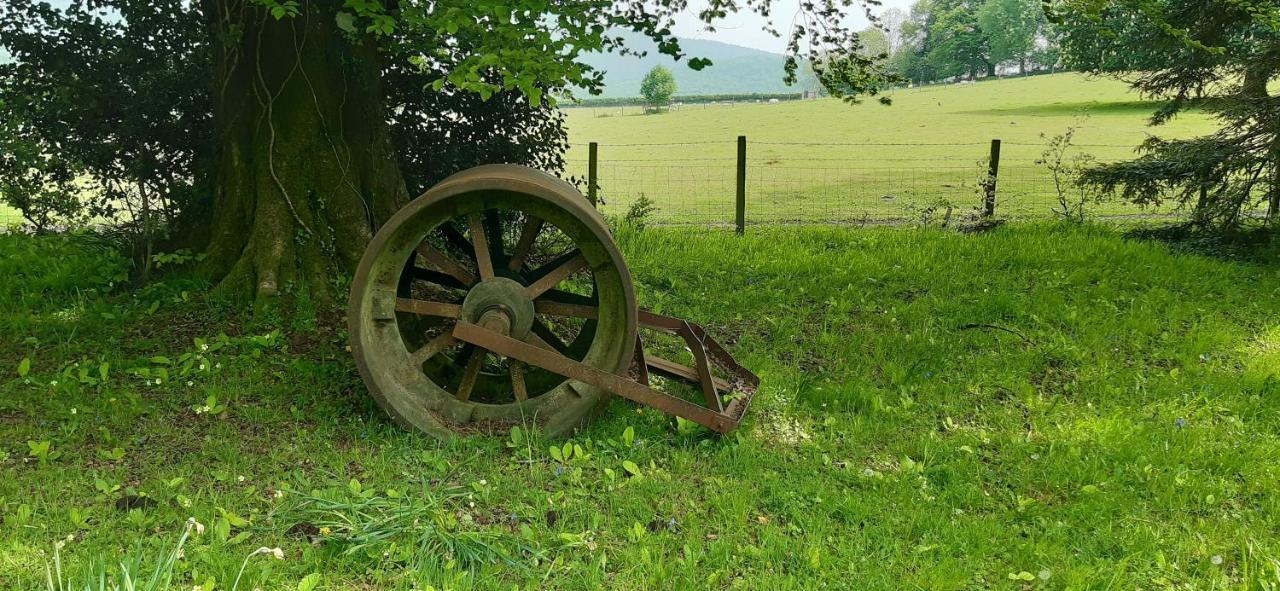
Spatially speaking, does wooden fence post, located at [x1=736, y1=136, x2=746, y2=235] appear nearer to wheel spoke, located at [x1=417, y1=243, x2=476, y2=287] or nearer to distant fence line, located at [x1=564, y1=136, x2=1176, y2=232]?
distant fence line, located at [x1=564, y1=136, x2=1176, y2=232]

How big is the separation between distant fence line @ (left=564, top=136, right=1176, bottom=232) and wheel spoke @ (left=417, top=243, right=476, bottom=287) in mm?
3925

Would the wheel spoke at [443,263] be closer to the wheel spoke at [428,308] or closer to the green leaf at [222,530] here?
the wheel spoke at [428,308]

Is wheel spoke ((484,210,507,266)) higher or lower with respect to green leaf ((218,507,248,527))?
higher

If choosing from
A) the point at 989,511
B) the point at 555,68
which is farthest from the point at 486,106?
the point at 989,511

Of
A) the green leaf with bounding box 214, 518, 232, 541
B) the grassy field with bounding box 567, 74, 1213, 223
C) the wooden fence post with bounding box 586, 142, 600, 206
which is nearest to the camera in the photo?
the green leaf with bounding box 214, 518, 232, 541

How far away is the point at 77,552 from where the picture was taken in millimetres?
3338

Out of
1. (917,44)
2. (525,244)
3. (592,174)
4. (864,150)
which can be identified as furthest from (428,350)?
(917,44)

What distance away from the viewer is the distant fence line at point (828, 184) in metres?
12.5

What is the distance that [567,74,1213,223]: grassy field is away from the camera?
17016mm

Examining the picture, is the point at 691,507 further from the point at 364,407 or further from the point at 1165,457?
the point at 1165,457

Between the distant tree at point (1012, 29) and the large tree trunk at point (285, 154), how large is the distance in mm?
94445

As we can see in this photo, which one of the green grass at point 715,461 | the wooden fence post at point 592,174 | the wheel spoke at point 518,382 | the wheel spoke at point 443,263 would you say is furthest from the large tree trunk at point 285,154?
the wooden fence post at point 592,174

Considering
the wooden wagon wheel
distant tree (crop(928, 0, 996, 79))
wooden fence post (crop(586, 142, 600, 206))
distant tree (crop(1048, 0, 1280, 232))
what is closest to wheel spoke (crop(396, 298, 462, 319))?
the wooden wagon wheel

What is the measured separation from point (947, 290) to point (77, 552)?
23.6 feet
